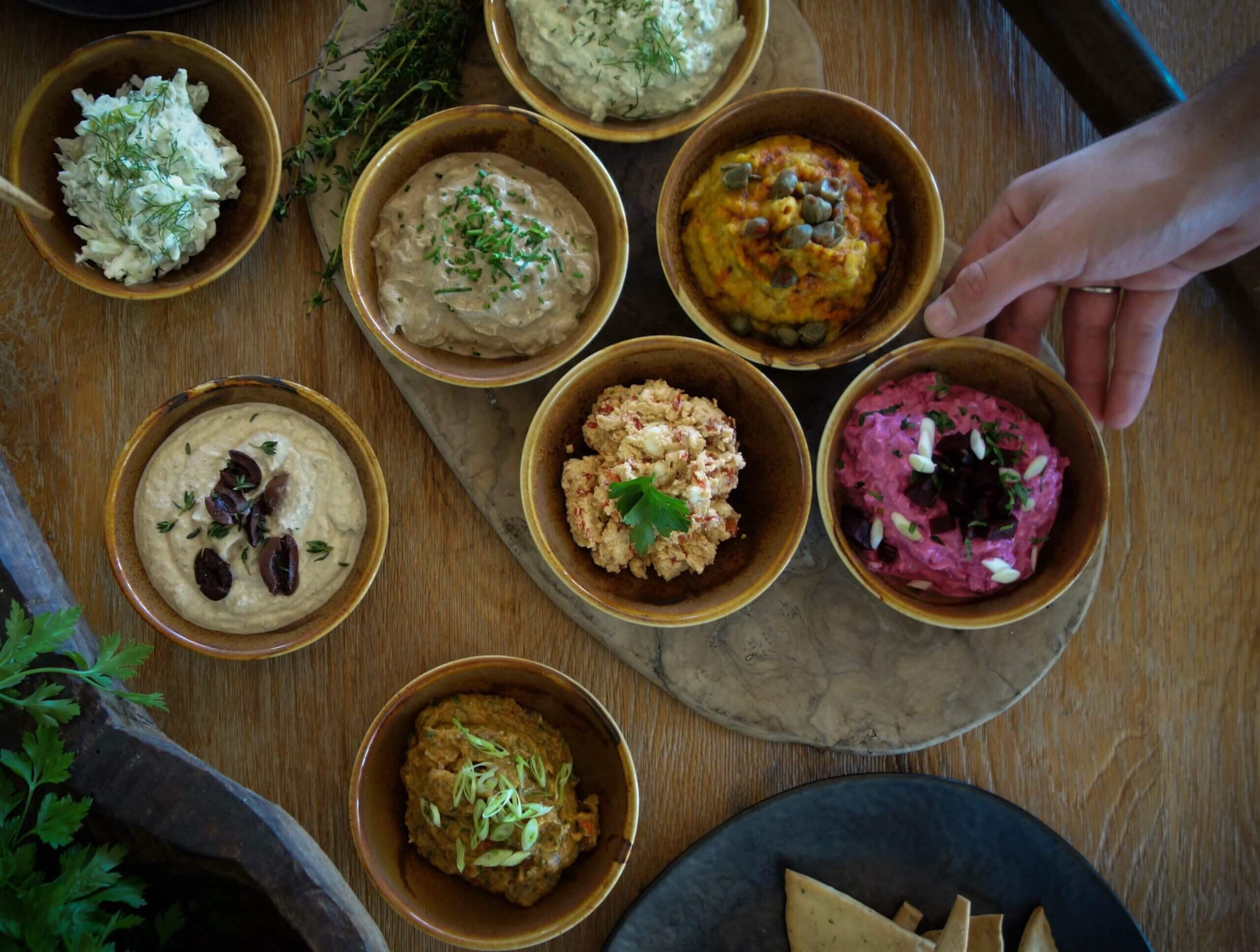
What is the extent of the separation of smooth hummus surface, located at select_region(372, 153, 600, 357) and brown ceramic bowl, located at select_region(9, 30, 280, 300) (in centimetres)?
39

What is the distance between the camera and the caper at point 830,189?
259 centimetres

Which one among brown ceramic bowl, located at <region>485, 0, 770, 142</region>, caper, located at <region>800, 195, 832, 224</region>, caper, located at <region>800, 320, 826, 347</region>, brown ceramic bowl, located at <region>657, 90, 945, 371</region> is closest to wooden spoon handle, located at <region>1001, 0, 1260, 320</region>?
brown ceramic bowl, located at <region>657, 90, 945, 371</region>

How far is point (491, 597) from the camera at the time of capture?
291 cm

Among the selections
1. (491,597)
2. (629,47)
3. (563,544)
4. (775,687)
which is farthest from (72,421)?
(775,687)

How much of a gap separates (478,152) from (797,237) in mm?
951

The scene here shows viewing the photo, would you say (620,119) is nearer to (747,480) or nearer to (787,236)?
(787,236)

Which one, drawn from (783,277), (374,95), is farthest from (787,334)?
(374,95)

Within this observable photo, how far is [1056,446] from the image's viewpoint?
2.76 metres

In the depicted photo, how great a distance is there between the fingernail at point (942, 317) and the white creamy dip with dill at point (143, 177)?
78.1 inches

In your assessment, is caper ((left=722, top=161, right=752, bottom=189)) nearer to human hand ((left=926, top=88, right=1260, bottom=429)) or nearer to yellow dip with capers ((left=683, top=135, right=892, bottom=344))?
yellow dip with capers ((left=683, top=135, right=892, bottom=344))

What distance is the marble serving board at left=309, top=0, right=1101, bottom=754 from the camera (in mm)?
2844

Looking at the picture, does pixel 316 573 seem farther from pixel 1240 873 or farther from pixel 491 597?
pixel 1240 873

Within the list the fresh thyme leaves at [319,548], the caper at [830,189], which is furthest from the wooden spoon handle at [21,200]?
the caper at [830,189]

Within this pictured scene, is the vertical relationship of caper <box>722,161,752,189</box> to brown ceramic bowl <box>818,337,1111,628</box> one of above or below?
above
